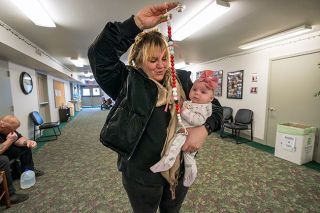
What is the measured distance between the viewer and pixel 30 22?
2.72 metres

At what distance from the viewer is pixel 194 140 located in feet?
2.71

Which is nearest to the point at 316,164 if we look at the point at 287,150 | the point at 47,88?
the point at 287,150

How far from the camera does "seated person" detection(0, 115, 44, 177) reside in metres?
2.30

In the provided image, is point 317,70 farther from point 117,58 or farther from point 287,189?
point 117,58

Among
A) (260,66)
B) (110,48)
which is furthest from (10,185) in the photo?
(260,66)

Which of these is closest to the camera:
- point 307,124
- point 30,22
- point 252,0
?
point 252,0

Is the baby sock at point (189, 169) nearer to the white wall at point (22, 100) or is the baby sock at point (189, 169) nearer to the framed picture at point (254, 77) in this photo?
the framed picture at point (254, 77)

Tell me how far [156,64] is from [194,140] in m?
0.41

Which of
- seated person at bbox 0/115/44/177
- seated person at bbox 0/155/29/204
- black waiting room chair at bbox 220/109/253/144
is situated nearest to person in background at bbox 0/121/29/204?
seated person at bbox 0/155/29/204

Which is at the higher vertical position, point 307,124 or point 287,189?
point 307,124

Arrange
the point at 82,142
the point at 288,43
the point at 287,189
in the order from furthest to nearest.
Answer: the point at 82,142 < the point at 288,43 < the point at 287,189

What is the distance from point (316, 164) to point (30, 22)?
568 cm

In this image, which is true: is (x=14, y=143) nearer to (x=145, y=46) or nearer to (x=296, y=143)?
(x=145, y=46)

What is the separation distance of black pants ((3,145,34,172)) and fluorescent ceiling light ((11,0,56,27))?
1.97 m
